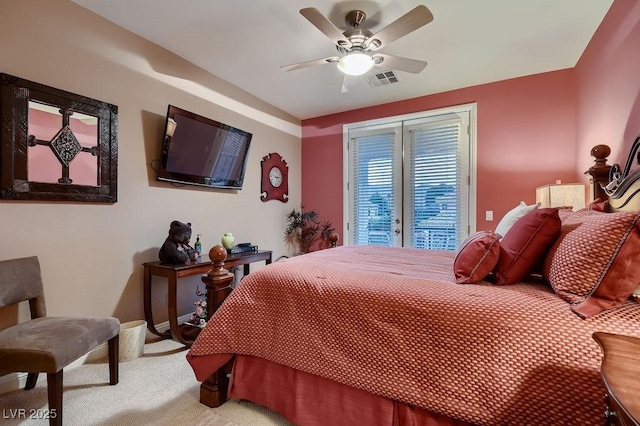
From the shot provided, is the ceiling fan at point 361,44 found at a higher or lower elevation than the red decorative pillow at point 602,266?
higher

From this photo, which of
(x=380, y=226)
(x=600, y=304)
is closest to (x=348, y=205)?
(x=380, y=226)

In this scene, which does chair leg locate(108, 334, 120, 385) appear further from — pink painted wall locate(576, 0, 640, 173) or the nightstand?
pink painted wall locate(576, 0, 640, 173)

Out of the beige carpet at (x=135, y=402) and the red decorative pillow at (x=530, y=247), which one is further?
the beige carpet at (x=135, y=402)

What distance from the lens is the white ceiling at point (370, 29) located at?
7.20 ft

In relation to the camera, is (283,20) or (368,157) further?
(368,157)

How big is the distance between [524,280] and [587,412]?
61 cm

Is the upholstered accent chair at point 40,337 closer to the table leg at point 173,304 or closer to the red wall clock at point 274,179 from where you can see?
the table leg at point 173,304

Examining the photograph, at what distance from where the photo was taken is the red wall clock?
160 inches

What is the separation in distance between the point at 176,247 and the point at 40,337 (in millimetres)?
1062

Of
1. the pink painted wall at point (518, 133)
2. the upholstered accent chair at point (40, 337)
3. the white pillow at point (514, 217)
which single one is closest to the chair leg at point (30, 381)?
the upholstered accent chair at point (40, 337)

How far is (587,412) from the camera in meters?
0.95

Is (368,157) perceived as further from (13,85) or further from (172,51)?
(13,85)

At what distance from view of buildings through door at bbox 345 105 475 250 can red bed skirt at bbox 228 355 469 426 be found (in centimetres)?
286

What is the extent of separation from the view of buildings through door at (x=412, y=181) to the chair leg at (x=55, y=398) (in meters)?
3.55
